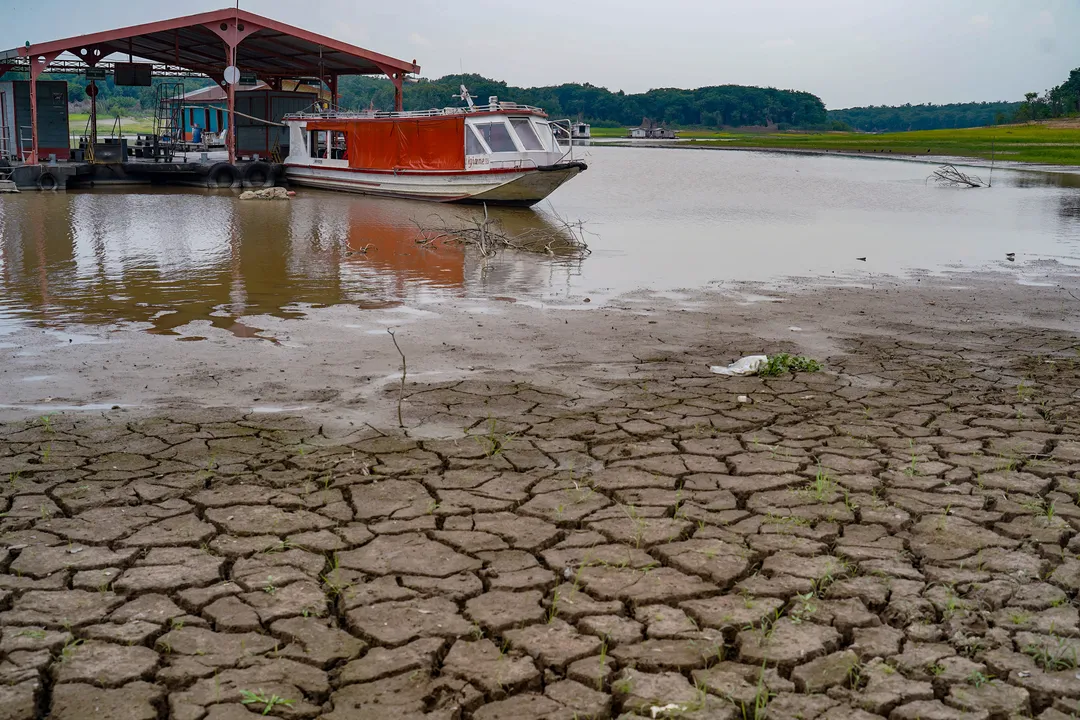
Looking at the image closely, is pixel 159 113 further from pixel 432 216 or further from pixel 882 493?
pixel 882 493

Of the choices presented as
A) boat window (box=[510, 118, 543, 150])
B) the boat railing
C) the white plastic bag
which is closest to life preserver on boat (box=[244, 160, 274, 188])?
the boat railing

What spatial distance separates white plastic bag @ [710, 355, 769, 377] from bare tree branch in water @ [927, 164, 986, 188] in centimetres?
2856

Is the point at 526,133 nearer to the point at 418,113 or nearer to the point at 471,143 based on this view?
the point at 471,143

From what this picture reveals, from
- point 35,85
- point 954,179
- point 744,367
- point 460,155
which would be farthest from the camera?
point 954,179

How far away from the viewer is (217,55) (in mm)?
30234

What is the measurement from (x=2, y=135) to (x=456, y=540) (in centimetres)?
2942

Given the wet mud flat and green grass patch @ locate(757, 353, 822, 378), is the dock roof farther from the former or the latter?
green grass patch @ locate(757, 353, 822, 378)

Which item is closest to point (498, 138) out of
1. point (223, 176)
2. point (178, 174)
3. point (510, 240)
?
point (510, 240)

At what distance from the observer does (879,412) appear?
587cm

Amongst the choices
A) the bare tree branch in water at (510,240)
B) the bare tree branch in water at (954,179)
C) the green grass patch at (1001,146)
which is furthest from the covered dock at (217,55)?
the green grass patch at (1001,146)

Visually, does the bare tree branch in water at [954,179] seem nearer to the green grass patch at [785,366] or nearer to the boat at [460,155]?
the boat at [460,155]

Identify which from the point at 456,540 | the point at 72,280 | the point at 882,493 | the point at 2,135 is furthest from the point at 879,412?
the point at 2,135

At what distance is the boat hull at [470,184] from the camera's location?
2148 cm

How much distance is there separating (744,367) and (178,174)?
23929 mm
